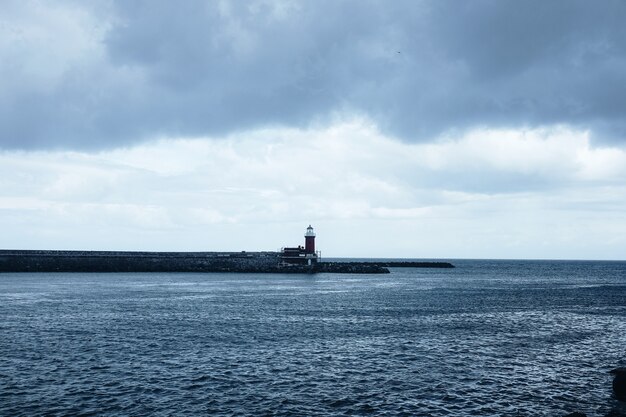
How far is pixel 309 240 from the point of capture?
118562 mm

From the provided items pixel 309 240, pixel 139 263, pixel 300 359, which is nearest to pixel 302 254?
pixel 309 240

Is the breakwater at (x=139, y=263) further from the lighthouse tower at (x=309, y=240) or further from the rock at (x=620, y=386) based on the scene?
the rock at (x=620, y=386)

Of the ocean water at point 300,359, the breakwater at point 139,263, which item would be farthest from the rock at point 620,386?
the breakwater at point 139,263

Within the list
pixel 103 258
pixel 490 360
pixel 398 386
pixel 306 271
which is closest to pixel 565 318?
pixel 490 360

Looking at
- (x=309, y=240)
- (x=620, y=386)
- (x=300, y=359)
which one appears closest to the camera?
(x=620, y=386)

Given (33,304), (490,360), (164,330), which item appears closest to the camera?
(490,360)

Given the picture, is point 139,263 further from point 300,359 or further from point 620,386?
point 620,386

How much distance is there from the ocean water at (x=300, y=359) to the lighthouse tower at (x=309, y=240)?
62631mm

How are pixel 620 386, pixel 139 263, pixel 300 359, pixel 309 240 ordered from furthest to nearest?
pixel 309 240, pixel 139 263, pixel 300 359, pixel 620 386

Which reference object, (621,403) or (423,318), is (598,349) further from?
(423,318)

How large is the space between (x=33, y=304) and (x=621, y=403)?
50.1 m

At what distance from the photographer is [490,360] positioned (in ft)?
97.0

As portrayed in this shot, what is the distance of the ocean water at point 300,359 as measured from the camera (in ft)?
69.9

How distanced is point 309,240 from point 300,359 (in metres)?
89.6
